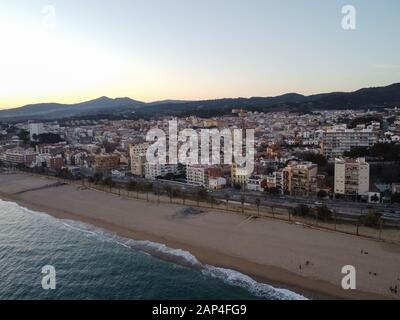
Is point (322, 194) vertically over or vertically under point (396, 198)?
under

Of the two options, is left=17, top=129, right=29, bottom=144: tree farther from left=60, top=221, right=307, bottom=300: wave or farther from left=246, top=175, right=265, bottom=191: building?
left=60, top=221, right=307, bottom=300: wave

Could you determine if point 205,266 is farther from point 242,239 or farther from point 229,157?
point 229,157

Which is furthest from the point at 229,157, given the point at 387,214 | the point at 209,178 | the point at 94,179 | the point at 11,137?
the point at 11,137

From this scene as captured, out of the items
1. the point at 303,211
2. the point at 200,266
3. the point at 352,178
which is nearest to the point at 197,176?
the point at 352,178

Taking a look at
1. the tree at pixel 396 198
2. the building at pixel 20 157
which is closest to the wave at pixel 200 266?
the tree at pixel 396 198

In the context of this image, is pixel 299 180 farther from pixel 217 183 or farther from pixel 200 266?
pixel 200 266

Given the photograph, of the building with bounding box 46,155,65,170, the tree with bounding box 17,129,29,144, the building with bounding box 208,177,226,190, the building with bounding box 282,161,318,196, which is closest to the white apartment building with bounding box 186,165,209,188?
the building with bounding box 208,177,226,190
